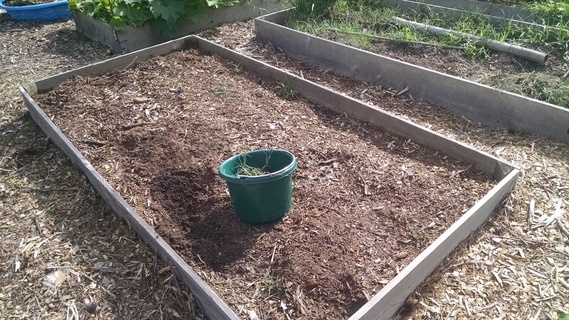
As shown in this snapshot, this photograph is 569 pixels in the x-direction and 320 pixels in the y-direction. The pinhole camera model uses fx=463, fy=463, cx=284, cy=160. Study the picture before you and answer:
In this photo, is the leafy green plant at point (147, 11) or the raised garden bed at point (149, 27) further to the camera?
the raised garden bed at point (149, 27)

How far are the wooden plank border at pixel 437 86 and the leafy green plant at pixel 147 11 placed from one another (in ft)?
3.79

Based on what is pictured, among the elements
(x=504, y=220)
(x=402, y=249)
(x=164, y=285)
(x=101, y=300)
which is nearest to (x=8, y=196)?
(x=101, y=300)

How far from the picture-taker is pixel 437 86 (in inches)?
171

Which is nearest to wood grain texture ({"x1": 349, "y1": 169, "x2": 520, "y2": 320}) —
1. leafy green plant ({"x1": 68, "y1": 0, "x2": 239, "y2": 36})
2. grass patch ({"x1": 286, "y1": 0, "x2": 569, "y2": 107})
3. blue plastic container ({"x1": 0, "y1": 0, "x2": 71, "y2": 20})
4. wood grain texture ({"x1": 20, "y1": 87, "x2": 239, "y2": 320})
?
wood grain texture ({"x1": 20, "y1": 87, "x2": 239, "y2": 320})

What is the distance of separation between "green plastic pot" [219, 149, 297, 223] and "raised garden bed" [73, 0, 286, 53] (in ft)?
12.8

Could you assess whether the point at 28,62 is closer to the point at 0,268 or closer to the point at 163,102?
the point at 163,102

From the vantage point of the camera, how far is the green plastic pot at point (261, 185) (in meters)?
2.67

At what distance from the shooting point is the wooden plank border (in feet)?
12.4

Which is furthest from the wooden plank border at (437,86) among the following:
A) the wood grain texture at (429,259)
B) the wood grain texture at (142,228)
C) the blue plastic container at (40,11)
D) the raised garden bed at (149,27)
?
the blue plastic container at (40,11)

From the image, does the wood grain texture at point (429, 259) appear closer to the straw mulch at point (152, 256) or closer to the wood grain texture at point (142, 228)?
the straw mulch at point (152, 256)

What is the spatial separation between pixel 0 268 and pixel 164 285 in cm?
119

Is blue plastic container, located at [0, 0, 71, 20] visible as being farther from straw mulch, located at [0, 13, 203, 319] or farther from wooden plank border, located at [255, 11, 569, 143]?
wooden plank border, located at [255, 11, 569, 143]

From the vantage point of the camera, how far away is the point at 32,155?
4.18 metres

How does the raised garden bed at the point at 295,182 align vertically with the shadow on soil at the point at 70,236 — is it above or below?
above
